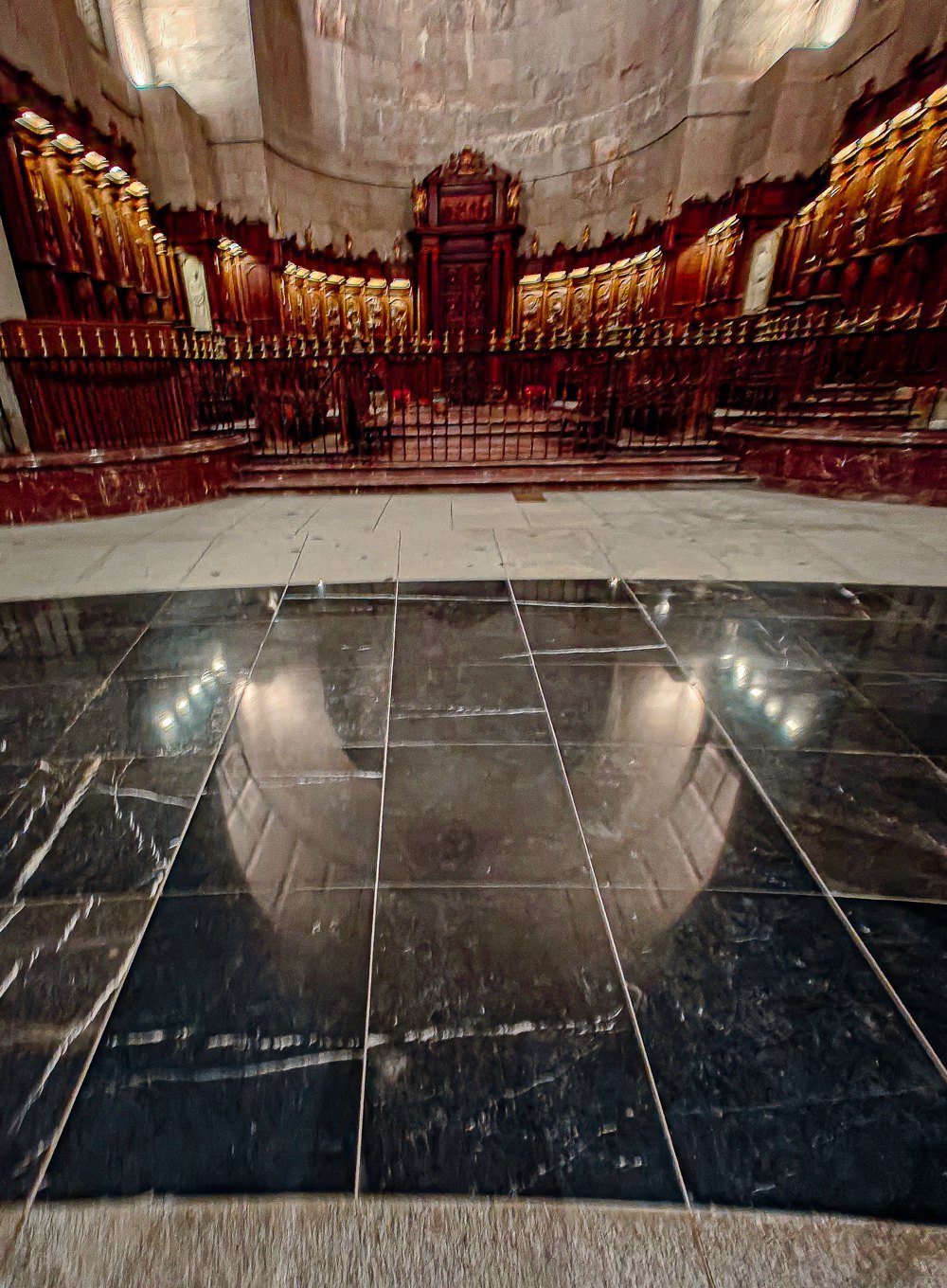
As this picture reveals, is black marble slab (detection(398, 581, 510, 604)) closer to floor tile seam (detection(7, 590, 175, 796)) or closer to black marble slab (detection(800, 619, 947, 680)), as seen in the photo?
floor tile seam (detection(7, 590, 175, 796))

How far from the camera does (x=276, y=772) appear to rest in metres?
1.77

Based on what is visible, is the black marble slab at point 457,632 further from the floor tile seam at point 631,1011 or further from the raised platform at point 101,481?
the raised platform at point 101,481

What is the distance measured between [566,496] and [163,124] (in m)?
9.33

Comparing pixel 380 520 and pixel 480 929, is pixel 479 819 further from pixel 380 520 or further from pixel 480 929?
pixel 380 520

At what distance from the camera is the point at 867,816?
1.59 m

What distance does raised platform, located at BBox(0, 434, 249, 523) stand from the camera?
4648mm

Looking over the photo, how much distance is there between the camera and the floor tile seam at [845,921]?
1061 millimetres

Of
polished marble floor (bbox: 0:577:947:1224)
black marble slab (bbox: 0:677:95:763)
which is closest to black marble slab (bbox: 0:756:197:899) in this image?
polished marble floor (bbox: 0:577:947:1224)

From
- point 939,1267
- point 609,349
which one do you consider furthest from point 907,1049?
point 609,349

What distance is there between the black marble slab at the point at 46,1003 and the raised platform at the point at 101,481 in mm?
4603

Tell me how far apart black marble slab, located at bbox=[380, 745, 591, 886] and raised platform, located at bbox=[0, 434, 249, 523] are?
4605 mm

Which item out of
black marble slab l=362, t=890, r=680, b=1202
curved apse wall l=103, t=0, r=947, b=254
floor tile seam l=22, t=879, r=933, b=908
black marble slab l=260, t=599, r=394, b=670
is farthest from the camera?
curved apse wall l=103, t=0, r=947, b=254

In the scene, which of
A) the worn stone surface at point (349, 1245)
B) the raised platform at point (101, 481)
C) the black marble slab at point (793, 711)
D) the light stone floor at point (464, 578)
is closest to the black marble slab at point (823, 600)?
the light stone floor at point (464, 578)

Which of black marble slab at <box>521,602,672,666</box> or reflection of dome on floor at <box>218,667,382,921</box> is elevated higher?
black marble slab at <box>521,602,672,666</box>
